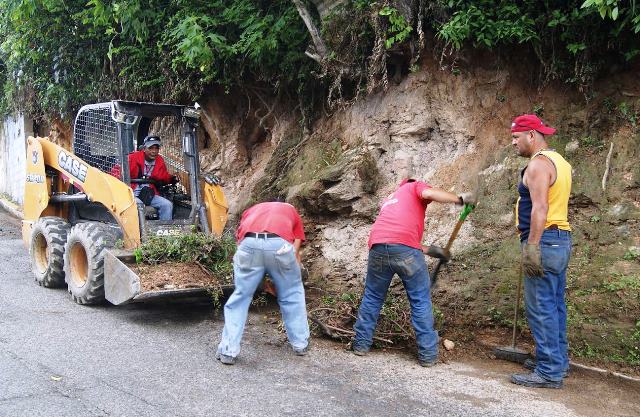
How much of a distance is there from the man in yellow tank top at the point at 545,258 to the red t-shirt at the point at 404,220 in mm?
877

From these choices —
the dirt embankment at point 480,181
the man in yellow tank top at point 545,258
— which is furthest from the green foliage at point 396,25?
the man in yellow tank top at point 545,258

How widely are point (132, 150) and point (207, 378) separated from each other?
137 inches

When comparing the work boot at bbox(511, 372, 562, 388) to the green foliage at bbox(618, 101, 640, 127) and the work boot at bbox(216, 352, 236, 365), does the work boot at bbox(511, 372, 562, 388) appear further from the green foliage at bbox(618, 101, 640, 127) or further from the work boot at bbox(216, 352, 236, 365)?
the green foliage at bbox(618, 101, 640, 127)

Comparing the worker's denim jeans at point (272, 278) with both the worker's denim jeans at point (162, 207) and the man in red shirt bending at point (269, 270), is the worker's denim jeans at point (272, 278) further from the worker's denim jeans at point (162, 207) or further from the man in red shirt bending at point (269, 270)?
the worker's denim jeans at point (162, 207)

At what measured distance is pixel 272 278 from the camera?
200 inches

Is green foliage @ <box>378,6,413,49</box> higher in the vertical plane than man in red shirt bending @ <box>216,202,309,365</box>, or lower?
higher

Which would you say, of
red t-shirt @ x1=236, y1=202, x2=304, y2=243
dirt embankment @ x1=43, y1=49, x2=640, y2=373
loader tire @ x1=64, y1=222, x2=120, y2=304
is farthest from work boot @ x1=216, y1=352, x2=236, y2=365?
loader tire @ x1=64, y1=222, x2=120, y2=304

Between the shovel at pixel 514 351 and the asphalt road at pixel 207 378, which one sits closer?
the asphalt road at pixel 207 378

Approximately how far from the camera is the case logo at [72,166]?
6949mm

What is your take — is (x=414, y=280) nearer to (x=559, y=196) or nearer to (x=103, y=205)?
(x=559, y=196)

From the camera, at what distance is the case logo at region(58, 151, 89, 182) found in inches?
274

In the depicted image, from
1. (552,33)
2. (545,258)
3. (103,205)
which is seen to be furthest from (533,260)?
(103,205)

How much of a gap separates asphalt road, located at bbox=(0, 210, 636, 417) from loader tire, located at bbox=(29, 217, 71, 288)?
1.16 meters

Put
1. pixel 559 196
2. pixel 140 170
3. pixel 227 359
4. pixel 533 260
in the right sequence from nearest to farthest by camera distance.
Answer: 1. pixel 533 260
2. pixel 559 196
3. pixel 227 359
4. pixel 140 170
